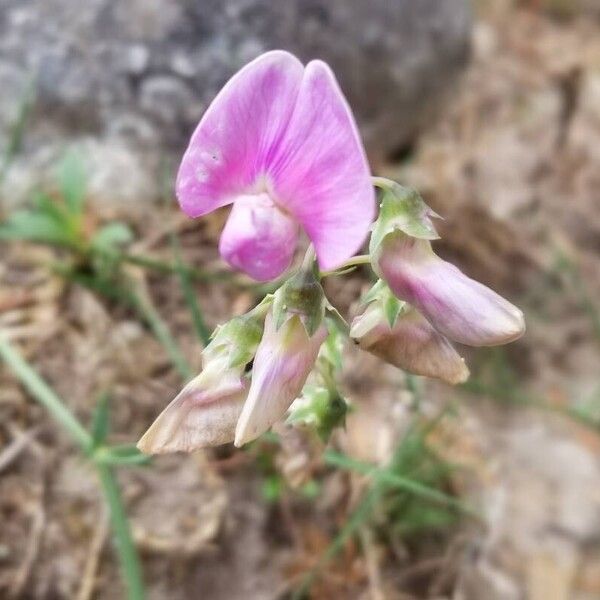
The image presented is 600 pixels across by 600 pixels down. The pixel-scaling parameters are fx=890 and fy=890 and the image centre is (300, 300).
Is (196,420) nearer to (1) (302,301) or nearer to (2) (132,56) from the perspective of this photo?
(1) (302,301)

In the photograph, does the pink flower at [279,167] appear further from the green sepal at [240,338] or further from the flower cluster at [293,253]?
the green sepal at [240,338]

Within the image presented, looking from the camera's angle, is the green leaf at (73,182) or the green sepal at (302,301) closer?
the green sepal at (302,301)

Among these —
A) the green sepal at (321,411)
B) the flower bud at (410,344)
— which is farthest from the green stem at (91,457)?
the flower bud at (410,344)

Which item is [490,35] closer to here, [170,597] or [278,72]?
[170,597]

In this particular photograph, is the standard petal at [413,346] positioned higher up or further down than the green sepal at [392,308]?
further down

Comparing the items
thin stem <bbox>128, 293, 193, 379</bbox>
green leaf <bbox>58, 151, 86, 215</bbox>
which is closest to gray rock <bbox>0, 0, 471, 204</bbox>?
green leaf <bbox>58, 151, 86, 215</bbox>

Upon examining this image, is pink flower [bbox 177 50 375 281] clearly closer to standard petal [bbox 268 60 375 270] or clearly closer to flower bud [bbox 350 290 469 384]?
standard petal [bbox 268 60 375 270]

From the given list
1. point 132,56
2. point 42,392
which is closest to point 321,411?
point 42,392
